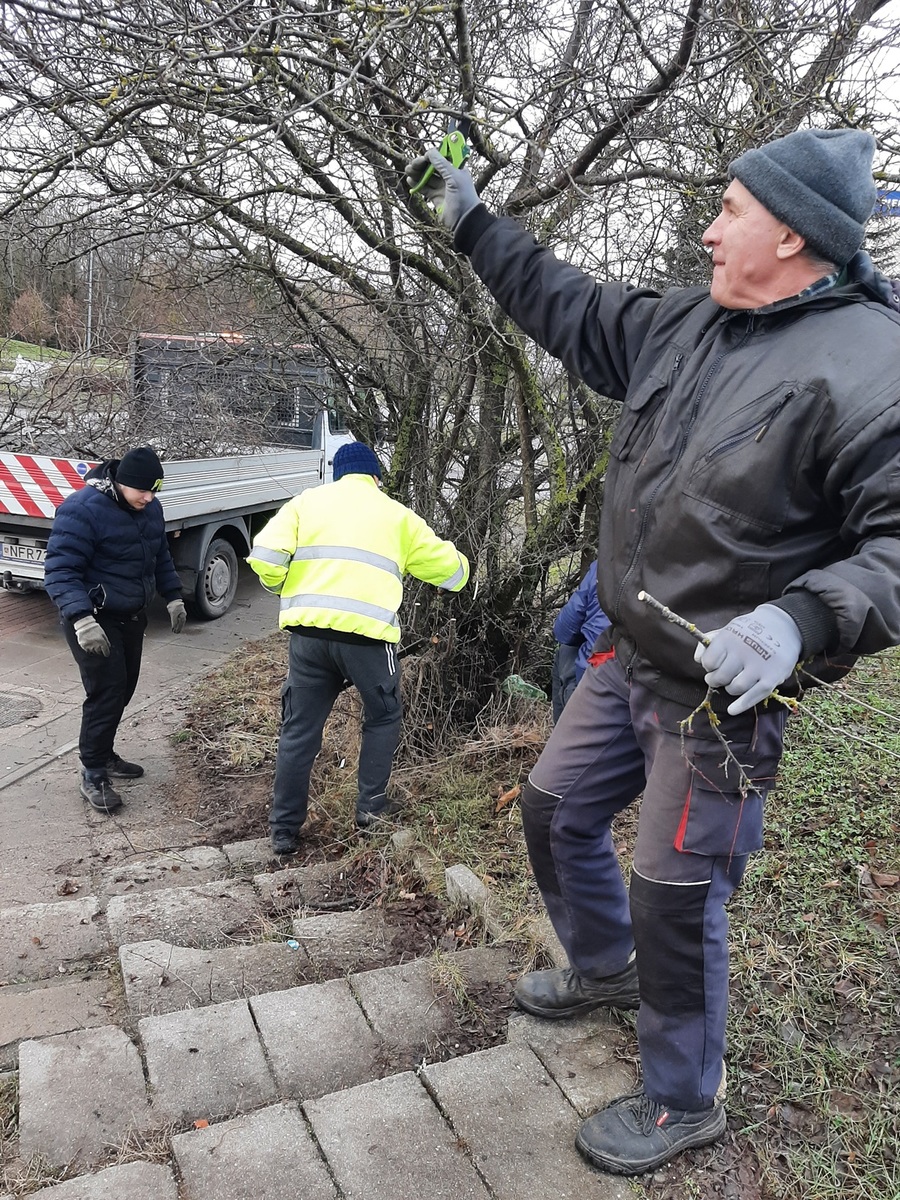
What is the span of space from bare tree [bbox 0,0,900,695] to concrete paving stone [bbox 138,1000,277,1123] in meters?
2.42

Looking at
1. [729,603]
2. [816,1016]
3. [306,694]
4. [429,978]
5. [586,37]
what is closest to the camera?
[729,603]

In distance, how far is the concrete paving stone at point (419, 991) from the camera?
2453 mm

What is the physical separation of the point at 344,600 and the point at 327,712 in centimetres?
59

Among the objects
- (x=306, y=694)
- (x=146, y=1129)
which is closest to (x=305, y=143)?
(x=306, y=694)

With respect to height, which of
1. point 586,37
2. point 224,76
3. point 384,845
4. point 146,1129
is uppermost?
point 586,37

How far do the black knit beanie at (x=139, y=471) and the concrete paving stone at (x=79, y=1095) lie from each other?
9.67ft

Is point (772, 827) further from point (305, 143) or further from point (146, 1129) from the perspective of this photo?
point (305, 143)

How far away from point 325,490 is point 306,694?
Result: 912mm

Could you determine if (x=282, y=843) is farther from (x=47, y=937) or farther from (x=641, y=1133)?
(x=641, y=1133)

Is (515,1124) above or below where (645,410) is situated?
below

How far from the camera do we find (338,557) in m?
3.68

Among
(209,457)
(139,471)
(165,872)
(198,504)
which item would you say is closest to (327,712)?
(165,872)

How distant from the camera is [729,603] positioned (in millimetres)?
1773

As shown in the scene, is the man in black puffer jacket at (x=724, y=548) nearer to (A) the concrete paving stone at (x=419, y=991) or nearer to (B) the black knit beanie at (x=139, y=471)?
(A) the concrete paving stone at (x=419, y=991)
